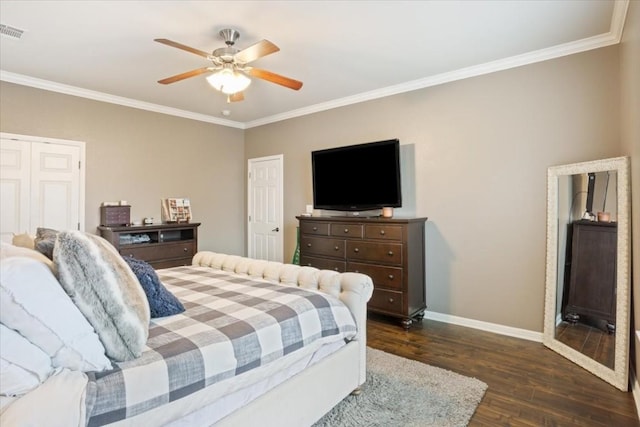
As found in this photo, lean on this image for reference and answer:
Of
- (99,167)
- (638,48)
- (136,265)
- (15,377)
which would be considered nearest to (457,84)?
(638,48)

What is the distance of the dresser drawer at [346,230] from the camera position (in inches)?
152

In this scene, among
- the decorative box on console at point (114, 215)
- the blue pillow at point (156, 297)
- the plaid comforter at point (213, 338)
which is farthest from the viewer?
the decorative box on console at point (114, 215)

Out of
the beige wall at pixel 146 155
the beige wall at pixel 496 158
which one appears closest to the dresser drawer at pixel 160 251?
the beige wall at pixel 146 155

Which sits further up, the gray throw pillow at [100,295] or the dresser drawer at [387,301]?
the gray throw pillow at [100,295]

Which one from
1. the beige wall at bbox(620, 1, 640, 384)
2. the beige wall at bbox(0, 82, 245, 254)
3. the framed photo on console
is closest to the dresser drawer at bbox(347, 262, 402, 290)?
the beige wall at bbox(620, 1, 640, 384)

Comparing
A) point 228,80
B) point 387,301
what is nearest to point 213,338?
point 228,80

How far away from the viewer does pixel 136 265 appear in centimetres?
187

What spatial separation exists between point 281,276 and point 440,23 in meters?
2.25

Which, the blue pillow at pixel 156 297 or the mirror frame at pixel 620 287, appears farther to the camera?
the mirror frame at pixel 620 287

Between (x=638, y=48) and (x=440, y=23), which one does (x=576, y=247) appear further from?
(x=440, y=23)

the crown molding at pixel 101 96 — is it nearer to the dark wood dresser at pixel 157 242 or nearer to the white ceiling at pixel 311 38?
the white ceiling at pixel 311 38

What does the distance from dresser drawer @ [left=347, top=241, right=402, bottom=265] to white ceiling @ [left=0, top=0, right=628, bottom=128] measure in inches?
70.7

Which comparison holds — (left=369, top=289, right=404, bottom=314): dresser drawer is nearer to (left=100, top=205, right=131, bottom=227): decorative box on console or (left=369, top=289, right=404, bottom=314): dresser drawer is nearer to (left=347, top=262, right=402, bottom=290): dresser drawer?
(left=347, top=262, right=402, bottom=290): dresser drawer

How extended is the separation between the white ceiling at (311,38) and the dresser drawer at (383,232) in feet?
5.26
